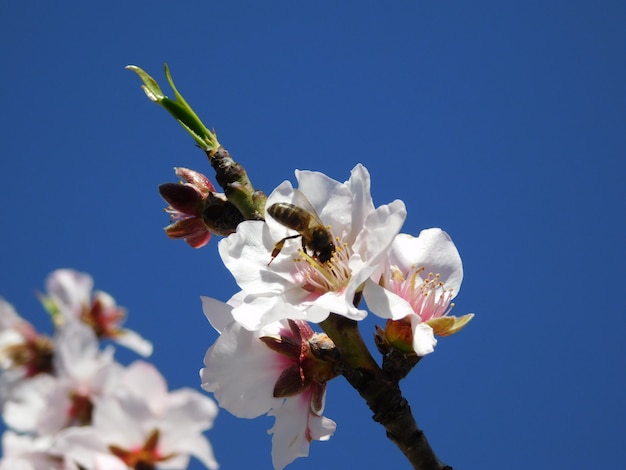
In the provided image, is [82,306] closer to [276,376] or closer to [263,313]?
[263,313]

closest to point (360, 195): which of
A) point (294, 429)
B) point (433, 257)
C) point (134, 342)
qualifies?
point (433, 257)

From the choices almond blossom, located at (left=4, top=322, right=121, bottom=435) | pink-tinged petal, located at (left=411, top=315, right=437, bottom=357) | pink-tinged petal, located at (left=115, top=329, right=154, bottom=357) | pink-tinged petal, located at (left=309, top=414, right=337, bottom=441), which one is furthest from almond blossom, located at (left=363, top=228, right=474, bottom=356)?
almond blossom, located at (left=4, top=322, right=121, bottom=435)

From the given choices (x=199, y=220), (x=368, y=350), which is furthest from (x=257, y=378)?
(x=199, y=220)

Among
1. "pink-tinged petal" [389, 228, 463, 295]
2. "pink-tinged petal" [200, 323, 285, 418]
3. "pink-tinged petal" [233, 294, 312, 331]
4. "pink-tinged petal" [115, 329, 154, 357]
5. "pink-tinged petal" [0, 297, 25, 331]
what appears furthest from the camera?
"pink-tinged petal" [389, 228, 463, 295]

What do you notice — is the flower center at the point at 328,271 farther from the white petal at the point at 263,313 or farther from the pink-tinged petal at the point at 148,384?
the pink-tinged petal at the point at 148,384

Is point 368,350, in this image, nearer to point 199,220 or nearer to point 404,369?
point 404,369

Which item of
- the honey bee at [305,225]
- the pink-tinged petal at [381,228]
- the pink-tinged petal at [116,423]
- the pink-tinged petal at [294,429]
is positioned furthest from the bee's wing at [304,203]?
the pink-tinged petal at [116,423]

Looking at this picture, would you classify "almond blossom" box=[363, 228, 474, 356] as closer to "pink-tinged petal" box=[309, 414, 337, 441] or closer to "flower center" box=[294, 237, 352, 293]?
"flower center" box=[294, 237, 352, 293]
